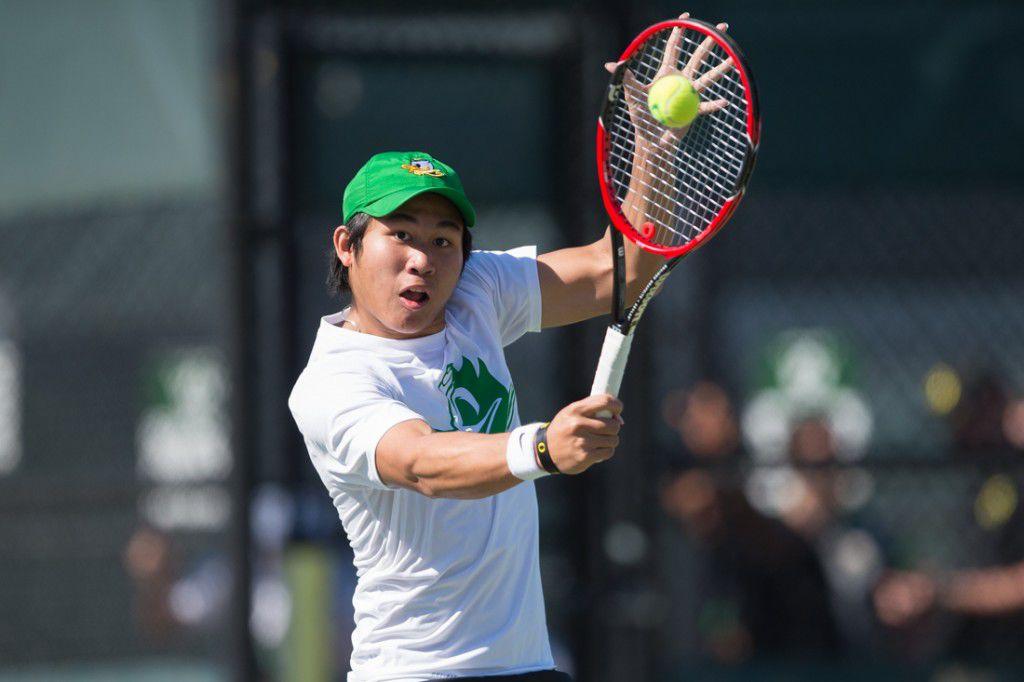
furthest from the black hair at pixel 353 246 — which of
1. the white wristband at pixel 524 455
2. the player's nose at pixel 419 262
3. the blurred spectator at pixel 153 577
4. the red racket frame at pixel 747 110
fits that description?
the blurred spectator at pixel 153 577

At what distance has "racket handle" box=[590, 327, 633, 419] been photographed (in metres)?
2.90

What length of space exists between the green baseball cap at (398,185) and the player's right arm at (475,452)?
18.0 inches

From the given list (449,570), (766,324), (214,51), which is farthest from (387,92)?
(449,570)

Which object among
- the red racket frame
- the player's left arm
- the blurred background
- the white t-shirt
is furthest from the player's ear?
the blurred background

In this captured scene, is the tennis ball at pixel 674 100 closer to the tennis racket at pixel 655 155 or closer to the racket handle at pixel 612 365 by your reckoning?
the tennis racket at pixel 655 155

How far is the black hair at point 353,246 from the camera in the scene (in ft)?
10.8

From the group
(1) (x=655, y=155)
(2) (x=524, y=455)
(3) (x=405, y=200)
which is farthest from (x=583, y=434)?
(1) (x=655, y=155)

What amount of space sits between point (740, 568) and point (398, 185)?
9.67 ft

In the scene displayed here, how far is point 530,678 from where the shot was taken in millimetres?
3289

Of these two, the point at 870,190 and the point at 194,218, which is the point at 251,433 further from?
the point at 870,190

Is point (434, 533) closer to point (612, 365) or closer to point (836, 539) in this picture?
point (612, 365)

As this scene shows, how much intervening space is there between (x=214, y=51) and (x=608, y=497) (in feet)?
7.04

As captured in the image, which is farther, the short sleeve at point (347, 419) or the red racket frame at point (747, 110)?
the red racket frame at point (747, 110)

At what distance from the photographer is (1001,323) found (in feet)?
19.3
